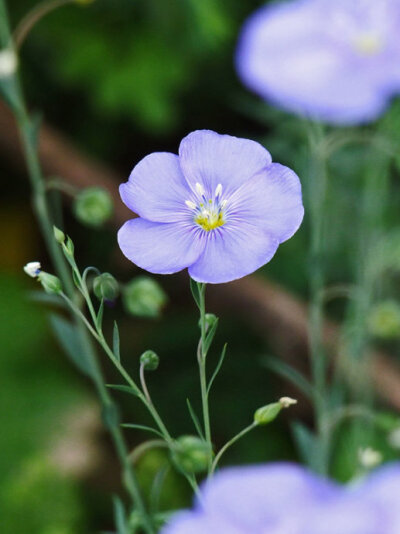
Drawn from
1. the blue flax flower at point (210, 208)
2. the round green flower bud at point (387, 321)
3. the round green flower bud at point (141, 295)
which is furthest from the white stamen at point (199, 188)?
the round green flower bud at point (387, 321)

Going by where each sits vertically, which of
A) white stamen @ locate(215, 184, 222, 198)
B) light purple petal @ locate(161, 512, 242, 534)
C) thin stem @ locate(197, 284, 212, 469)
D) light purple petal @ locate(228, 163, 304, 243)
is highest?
white stamen @ locate(215, 184, 222, 198)

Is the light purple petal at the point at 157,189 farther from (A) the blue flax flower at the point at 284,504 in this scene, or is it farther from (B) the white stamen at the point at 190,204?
(A) the blue flax flower at the point at 284,504

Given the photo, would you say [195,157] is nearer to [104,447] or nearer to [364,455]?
[364,455]

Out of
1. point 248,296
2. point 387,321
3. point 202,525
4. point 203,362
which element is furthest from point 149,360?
point 248,296

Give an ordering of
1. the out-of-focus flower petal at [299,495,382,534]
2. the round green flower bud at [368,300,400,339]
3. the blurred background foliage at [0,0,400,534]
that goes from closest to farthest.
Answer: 1. the out-of-focus flower petal at [299,495,382,534]
2. the round green flower bud at [368,300,400,339]
3. the blurred background foliage at [0,0,400,534]

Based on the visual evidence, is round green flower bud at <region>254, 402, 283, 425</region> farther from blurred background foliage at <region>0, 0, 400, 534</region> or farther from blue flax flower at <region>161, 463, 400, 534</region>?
blurred background foliage at <region>0, 0, 400, 534</region>

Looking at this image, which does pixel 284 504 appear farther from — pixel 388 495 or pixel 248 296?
pixel 248 296

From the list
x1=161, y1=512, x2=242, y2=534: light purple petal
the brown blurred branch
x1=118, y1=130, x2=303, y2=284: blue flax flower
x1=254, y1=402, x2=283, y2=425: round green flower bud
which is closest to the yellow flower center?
x1=118, y1=130, x2=303, y2=284: blue flax flower

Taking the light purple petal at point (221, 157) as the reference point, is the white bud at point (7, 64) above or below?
above
